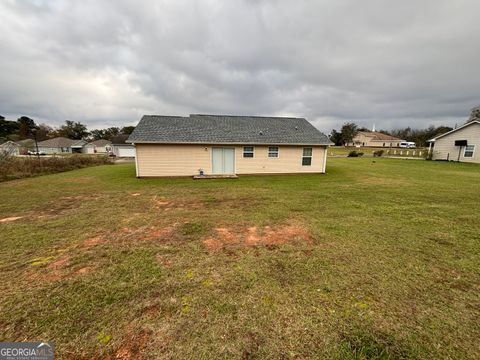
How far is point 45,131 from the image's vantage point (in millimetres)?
66500

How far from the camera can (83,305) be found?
2799 mm

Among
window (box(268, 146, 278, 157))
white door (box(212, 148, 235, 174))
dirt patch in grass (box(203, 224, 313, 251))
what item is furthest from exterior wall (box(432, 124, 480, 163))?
dirt patch in grass (box(203, 224, 313, 251))

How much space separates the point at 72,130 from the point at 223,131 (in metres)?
83.9

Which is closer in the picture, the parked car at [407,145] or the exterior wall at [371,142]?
the parked car at [407,145]

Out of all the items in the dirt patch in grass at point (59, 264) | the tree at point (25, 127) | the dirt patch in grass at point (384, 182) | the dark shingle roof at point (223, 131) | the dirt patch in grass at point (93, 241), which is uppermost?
the tree at point (25, 127)

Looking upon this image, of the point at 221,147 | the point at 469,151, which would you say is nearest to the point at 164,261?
the point at 221,147

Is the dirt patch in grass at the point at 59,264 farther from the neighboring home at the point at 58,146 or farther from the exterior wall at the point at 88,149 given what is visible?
the exterior wall at the point at 88,149

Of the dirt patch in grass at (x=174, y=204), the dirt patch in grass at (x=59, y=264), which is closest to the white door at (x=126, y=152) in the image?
the dirt patch in grass at (x=174, y=204)

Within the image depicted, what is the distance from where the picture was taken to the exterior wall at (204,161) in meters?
13.4

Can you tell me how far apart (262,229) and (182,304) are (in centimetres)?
287

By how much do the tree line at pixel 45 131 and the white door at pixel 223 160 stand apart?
58.8m

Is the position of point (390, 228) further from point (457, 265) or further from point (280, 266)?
point (280, 266)

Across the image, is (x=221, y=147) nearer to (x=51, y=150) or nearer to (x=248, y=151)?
(x=248, y=151)

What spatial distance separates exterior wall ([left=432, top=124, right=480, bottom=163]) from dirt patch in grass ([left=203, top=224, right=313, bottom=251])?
29.2m
